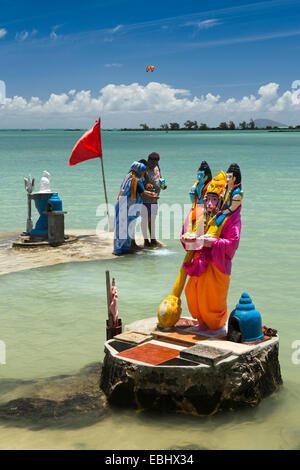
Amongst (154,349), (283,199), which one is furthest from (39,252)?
(283,199)

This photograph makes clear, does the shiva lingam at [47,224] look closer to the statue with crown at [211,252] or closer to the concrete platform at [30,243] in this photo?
the concrete platform at [30,243]

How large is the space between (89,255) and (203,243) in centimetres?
660

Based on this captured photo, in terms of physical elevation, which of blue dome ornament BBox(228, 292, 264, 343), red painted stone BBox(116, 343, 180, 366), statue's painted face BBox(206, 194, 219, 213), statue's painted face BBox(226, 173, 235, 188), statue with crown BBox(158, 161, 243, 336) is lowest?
red painted stone BBox(116, 343, 180, 366)

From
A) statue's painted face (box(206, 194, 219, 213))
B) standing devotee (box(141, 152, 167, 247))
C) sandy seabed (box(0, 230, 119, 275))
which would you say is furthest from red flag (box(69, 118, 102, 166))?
statue's painted face (box(206, 194, 219, 213))

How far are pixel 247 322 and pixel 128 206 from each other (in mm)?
6719

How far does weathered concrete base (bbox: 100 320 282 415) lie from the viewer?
5.74m

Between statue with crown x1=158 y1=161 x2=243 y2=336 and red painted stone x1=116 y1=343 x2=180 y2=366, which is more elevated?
statue with crown x1=158 y1=161 x2=243 y2=336

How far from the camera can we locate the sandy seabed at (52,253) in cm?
1212

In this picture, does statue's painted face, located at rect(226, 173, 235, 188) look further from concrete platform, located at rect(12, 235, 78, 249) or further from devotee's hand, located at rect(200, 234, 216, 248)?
concrete platform, located at rect(12, 235, 78, 249)

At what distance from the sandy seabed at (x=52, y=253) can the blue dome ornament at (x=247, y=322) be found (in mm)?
6325

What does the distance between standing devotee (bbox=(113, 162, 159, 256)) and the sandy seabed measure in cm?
39

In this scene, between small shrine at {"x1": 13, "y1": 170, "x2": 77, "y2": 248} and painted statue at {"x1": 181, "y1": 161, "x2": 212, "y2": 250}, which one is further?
small shrine at {"x1": 13, "y1": 170, "x2": 77, "y2": 248}
